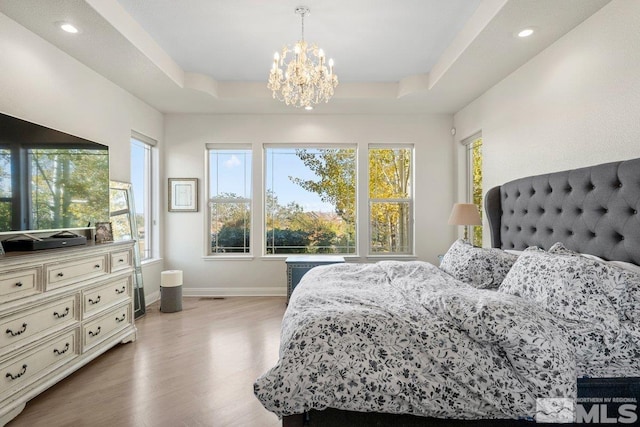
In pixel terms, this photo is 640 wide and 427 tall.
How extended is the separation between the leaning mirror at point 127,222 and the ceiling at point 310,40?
116 centimetres

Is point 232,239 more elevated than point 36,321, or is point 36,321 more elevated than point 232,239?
point 232,239

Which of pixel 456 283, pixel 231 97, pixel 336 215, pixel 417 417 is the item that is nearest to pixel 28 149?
pixel 231 97

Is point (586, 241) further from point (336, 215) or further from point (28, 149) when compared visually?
point (28, 149)

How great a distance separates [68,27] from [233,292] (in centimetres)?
339

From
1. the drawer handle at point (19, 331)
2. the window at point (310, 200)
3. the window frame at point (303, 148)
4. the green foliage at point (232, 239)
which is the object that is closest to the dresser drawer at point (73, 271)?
the drawer handle at point (19, 331)

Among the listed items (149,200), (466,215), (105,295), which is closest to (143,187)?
(149,200)

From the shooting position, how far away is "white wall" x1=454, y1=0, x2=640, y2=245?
197 centimetres

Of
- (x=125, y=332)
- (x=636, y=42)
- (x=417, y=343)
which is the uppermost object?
(x=636, y=42)

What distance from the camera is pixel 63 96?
283 cm

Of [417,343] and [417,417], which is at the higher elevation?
[417,343]

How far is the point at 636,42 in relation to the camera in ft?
6.23

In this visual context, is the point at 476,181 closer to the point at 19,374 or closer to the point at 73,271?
the point at 73,271

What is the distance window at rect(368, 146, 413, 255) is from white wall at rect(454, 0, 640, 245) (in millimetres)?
1371

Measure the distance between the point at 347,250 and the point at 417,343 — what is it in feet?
11.2
